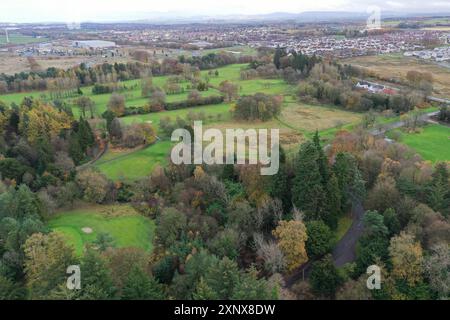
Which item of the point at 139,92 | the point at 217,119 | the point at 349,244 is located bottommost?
the point at 349,244

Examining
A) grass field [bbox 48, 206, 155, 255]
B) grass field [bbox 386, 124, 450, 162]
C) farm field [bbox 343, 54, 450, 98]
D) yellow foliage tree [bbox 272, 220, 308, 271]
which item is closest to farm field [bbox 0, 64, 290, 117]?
farm field [bbox 343, 54, 450, 98]

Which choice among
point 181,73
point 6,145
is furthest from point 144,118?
point 181,73

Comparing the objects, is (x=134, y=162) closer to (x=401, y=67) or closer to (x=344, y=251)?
(x=344, y=251)

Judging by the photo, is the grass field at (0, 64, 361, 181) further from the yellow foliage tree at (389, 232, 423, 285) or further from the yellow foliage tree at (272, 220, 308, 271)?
the yellow foliage tree at (389, 232, 423, 285)

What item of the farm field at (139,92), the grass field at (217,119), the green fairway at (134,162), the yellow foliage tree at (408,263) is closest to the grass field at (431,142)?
the grass field at (217,119)

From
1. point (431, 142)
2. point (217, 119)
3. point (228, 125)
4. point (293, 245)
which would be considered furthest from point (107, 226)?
point (431, 142)
